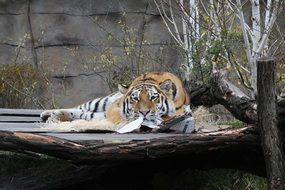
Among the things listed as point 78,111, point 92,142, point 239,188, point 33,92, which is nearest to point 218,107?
point 33,92

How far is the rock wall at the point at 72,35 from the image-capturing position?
35.3ft

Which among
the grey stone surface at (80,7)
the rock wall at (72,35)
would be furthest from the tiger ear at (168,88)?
the grey stone surface at (80,7)

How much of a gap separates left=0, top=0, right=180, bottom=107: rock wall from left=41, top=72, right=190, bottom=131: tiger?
479 centimetres

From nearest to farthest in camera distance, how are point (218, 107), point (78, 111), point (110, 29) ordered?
point (78, 111) < point (218, 107) < point (110, 29)

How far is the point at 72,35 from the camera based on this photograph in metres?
11.0

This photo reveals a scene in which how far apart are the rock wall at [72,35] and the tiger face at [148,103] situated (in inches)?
202

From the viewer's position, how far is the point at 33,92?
9352 mm

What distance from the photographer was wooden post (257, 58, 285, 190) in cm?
361

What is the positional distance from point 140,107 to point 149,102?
8 centimetres

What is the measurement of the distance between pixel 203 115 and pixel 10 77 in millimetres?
3752

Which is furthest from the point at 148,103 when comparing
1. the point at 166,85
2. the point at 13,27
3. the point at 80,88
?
the point at 13,27

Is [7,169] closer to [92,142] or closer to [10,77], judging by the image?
[92,142]

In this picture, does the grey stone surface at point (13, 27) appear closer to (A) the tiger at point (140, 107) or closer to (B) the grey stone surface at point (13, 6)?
(B) the grey stone surface at point (13, 6)

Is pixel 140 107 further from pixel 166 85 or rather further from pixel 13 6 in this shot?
pixel 13 6
